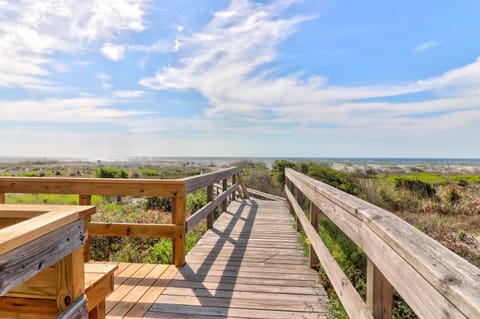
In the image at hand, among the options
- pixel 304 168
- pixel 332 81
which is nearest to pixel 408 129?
pixel 332 81

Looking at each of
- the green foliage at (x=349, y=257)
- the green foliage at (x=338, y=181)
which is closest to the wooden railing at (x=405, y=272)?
the green foliage at (x=349, y=257)

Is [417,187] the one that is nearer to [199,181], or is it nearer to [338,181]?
[338,181]

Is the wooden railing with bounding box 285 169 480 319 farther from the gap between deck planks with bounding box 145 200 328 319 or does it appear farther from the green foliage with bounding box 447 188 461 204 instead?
the green foliage with bounding box 447 188 461 204

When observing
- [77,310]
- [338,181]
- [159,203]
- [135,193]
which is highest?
[135,193]

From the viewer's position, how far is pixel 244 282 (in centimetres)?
284

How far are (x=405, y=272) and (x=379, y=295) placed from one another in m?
0.40

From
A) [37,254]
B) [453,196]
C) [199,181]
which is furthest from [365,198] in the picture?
[37,254]

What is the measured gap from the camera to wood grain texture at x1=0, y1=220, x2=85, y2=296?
79cm

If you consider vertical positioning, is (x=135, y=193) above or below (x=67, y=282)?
above

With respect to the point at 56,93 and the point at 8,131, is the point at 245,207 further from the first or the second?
the point at 8,131

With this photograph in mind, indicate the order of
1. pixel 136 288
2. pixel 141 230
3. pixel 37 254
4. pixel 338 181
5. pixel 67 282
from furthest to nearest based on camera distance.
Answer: pixel 338 181 → pixel 141 230 → pixel 136 288 → pixel 67 282 → pixel 37 254

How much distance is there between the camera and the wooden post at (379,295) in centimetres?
120

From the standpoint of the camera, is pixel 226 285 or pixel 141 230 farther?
pixel 141 230

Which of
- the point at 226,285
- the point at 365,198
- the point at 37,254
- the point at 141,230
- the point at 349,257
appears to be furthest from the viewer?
the point at 365,198
